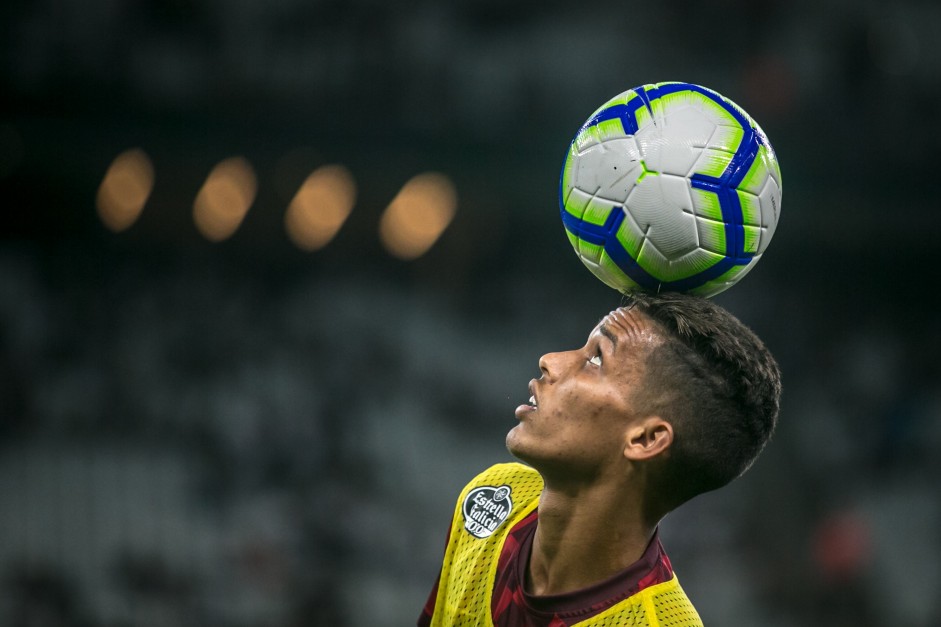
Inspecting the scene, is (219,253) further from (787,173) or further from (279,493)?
(787,173)

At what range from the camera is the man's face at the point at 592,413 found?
2705mm

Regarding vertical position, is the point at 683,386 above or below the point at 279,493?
above

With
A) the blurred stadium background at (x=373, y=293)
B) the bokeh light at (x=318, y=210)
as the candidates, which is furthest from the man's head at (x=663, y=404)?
the bokeh light at (x=318, y=210)

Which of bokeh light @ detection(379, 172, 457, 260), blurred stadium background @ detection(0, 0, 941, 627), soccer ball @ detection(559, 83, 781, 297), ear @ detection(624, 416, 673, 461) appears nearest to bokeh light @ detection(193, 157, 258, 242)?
blurred stadium background @ detection(0, 0, 941, 627)

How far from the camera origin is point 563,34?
38.0 feet

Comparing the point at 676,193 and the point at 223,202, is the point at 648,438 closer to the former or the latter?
the point at 676,193

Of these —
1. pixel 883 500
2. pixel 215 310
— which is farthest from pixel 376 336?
pixel 883 500

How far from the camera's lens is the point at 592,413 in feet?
8.89

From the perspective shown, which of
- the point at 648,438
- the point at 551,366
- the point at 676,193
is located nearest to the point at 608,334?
the point at 551,366

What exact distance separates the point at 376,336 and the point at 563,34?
3.95 metres

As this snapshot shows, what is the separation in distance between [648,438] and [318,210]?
9.10 metres

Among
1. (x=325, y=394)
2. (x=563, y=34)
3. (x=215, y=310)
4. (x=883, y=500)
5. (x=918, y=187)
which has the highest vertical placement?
(x=563, y=34)

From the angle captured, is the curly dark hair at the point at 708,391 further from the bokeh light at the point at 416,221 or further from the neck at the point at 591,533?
the bokeh light at the point at 416,221

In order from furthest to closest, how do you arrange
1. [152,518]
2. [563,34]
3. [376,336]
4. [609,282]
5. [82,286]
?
[563,34] → [376,336] → [82,286] → [152,518] → [609,282]
